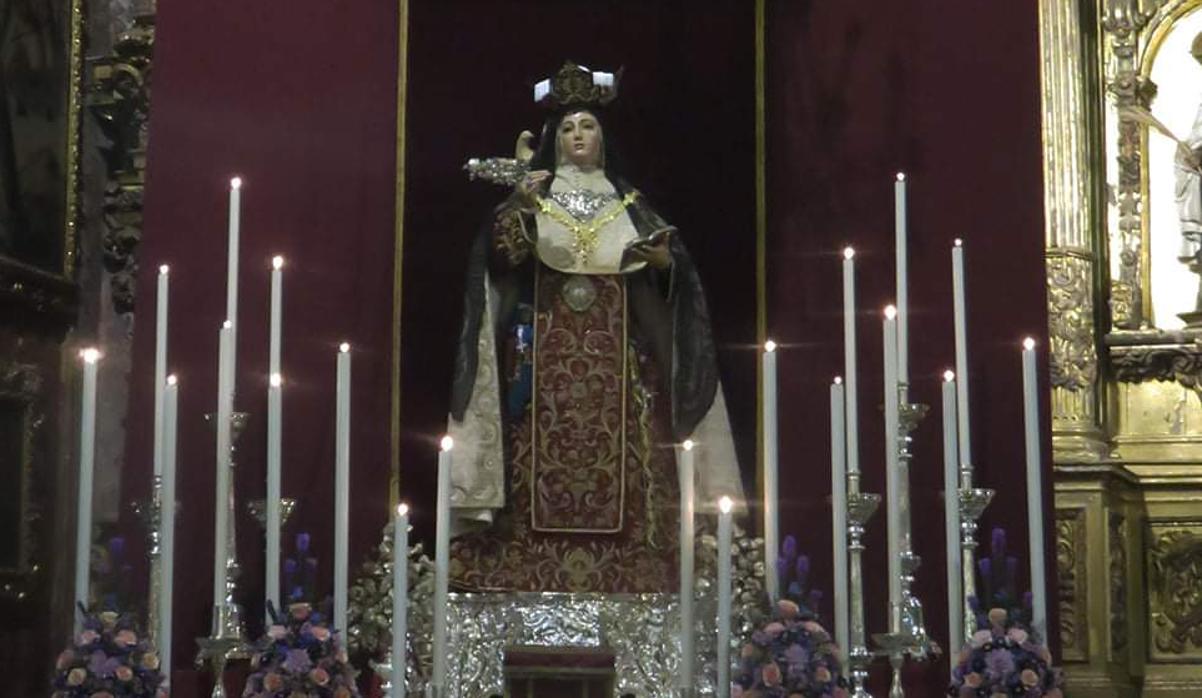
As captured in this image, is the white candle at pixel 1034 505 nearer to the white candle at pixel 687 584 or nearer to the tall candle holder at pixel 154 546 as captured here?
the white candle at pixel 687 584

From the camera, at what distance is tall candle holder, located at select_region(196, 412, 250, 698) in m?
4.52

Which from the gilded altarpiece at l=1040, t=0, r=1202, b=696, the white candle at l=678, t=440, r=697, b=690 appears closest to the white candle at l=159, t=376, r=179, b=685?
the white candle at l=678, t=440, r=697, b=690

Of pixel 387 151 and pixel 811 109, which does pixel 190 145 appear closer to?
pixel 387 151

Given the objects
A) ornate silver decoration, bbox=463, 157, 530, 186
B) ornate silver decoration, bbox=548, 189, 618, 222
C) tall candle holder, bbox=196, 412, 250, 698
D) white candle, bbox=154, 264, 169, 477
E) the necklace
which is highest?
ornate silver decoration, bbox=463, 157, 530, 186

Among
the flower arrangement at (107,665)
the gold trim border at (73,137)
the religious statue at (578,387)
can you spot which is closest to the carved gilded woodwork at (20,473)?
the gold trim border at (73,137)

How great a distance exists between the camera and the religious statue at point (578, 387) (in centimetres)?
531

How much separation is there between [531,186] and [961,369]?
124 cm

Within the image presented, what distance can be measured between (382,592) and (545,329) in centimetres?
80

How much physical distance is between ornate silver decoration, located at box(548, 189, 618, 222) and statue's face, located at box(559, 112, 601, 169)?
8 cm

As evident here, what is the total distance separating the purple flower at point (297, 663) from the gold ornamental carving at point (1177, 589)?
122 inches

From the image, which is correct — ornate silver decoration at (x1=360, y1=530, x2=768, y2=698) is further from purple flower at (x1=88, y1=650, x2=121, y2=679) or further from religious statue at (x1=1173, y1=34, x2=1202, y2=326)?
religious statue at (x1=1173, y1=34, x2=1202, y2=326)

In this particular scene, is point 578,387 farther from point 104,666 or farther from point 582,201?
point 104,666

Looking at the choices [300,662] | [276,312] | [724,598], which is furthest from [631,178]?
[724,598]

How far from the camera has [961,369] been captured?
4.81m
